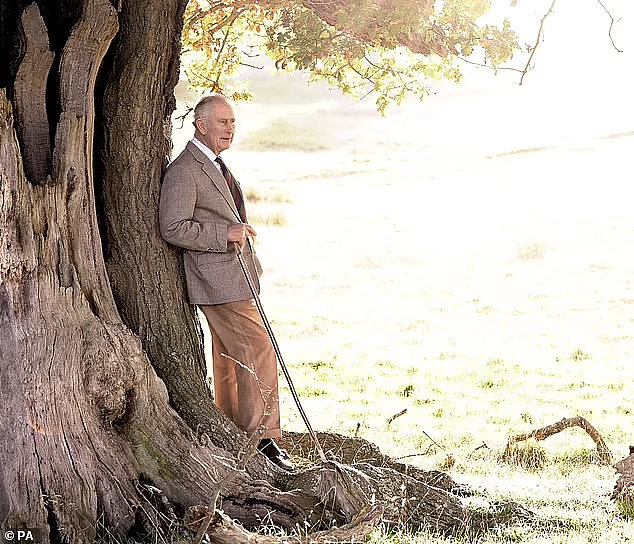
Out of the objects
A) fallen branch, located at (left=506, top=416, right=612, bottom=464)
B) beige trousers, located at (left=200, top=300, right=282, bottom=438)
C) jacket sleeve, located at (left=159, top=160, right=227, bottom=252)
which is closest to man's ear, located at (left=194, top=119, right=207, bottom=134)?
jacket sleeve, located at (left=159, top=160, right=227, bottom=252)

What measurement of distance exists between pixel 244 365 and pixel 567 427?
2871 mm

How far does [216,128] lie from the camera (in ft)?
17.0

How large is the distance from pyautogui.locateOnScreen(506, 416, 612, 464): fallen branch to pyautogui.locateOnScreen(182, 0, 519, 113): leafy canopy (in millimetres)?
2676

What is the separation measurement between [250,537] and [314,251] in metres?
18.3

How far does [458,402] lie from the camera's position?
952 centimetres

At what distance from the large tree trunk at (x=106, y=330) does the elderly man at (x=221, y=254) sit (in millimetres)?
125

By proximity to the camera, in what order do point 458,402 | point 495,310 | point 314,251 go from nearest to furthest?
point 458,402 < point 495,310 < point 314,251

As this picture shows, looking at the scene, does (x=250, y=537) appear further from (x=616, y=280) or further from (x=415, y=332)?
(x=616, y=280)

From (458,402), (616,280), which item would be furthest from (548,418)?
(616,280)

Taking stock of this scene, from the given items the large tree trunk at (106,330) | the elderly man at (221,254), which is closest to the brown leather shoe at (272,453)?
the elderly man at (221,254)

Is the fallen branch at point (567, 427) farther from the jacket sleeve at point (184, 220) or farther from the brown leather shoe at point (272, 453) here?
the jacket sleeve at point (184, 220)

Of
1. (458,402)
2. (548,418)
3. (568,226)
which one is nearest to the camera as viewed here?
(548,418)

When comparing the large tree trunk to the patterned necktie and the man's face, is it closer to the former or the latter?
the man's face

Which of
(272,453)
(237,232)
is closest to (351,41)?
(237,232)
